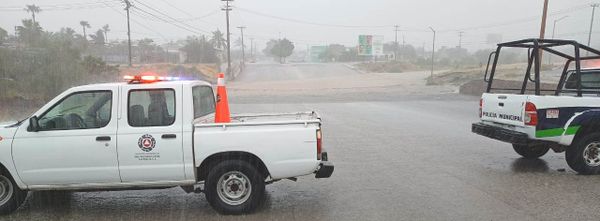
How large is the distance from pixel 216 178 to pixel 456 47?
186569 mm

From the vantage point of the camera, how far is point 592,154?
24.5 feet

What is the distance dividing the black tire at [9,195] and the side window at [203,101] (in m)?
2.23

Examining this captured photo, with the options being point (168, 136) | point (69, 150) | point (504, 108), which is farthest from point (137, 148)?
point (504, 108)

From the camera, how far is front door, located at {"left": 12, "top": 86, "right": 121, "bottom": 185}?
525 cm

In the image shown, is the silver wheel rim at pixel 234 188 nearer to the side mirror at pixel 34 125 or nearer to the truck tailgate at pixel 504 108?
the side mirror at pixel 34 125

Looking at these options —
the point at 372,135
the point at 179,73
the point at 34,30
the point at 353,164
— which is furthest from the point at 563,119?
the point at 179,73

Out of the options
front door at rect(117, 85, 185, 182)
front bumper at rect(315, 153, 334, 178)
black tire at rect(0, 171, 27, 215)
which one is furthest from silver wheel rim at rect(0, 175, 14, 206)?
front bumper at rect(315, 153, 334, 178)

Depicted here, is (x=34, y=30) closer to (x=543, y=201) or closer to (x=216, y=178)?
(x=216, y=178)

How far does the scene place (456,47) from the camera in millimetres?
180000

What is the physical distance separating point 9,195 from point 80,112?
4.14 ft

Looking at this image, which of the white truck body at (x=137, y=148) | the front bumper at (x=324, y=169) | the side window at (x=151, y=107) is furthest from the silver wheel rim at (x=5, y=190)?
the front bumper at (x=324, y=169)

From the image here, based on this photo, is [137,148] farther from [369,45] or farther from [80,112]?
[369,45]

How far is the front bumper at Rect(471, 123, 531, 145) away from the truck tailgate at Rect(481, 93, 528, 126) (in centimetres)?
16

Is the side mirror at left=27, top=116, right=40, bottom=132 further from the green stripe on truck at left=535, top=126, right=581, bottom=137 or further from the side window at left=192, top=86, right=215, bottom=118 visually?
the green stripe on truck at left=535, top=126, right=581, bottom=137
